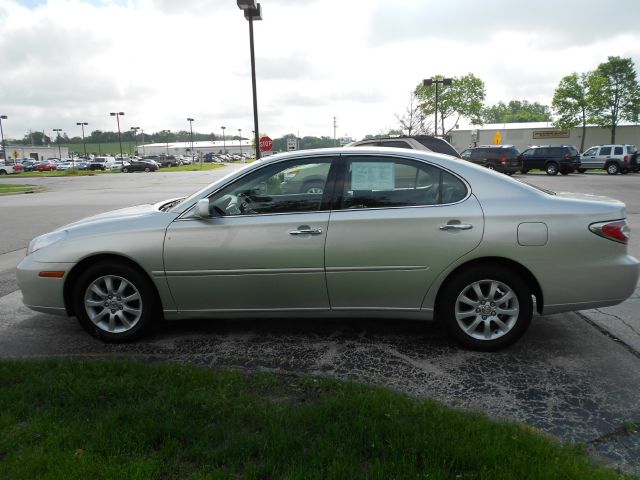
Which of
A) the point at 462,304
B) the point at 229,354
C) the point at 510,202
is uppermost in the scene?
the point at 510,202

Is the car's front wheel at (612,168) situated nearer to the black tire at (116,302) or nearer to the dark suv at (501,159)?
the dark suv at (501,159)

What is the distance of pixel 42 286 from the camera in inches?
164

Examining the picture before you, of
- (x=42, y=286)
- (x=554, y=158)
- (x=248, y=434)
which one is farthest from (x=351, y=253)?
(x=554, y=158)

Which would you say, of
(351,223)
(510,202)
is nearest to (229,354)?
(351,223)

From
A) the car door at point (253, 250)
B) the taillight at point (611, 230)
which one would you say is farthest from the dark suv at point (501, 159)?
the car door at point (253, 250)

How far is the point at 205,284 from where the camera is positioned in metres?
4.01

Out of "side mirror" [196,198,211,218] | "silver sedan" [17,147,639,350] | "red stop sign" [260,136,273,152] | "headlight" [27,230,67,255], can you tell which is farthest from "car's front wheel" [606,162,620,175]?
"headlight" [27,230,67,255]

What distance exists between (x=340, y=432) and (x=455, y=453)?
594 millimetres

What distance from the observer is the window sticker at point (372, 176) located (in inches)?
158

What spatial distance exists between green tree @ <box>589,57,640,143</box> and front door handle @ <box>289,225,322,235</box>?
58.4 metres

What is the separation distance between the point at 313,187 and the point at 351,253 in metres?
0.65

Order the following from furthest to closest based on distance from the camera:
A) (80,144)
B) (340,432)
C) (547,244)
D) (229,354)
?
(80,144), (229,354), (547,244), (340,432)

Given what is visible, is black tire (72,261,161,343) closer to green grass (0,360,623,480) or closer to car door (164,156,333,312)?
car door (164,156,333,312)

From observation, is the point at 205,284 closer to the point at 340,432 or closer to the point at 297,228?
the point at 297,228
